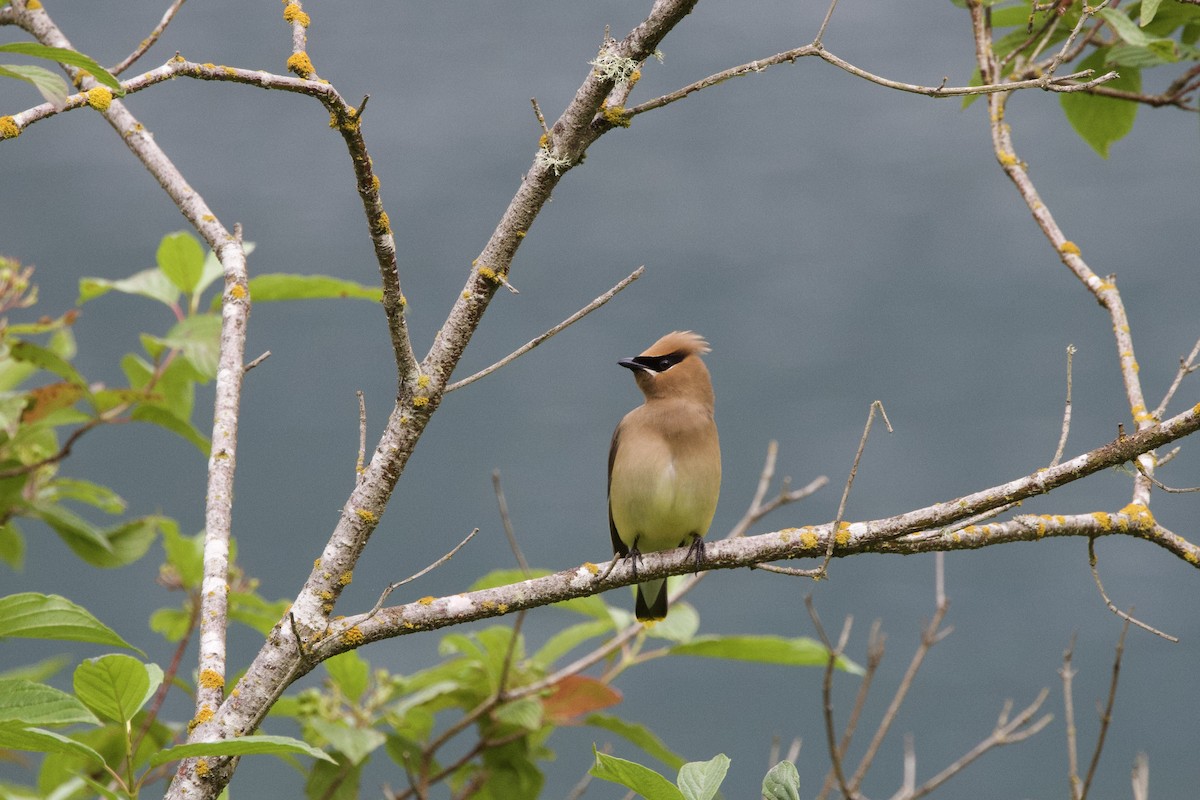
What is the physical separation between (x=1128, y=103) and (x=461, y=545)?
293cm

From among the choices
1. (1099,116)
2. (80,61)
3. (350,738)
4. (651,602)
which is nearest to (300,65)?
(80,61)

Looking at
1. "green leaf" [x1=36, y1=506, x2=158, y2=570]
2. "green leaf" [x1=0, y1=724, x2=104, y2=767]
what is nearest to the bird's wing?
"green leaf" [x1=36, y1=506, x2=158, y2=570]

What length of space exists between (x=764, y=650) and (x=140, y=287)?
2.42 meters

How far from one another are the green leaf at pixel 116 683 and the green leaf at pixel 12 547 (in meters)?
2.33

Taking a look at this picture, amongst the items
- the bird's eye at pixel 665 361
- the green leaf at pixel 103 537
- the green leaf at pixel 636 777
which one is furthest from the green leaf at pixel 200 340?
the green leaf at pixel 636 777

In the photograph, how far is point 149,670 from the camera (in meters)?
2.43

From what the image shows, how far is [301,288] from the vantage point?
401 cm

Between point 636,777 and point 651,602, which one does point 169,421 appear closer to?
point 651,602

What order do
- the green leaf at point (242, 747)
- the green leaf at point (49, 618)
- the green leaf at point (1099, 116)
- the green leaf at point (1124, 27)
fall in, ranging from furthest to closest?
the green leaf at point (1099, 116) → the green leaf at point (1124, 27) → the green leaf at point (49, 618) → the green leaf at point (242, 747)

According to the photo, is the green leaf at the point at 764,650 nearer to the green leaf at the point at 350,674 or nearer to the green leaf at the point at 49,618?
the green leaf at the point at 350,674

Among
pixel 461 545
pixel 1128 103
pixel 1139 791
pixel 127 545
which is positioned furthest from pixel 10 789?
pixel 1128 103

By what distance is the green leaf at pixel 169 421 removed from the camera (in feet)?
13.6

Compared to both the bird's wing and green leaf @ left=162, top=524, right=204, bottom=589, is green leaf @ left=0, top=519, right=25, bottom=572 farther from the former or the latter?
the bird's wing

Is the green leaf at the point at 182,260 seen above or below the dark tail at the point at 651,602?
above
